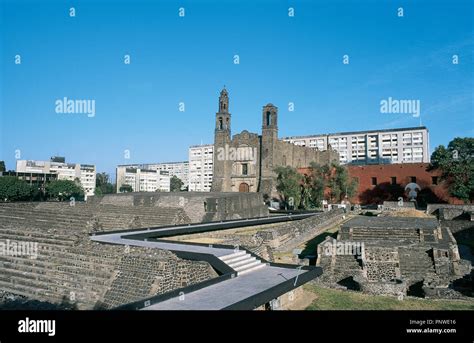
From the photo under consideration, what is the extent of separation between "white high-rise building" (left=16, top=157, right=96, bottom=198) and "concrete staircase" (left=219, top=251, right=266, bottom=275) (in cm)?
8173

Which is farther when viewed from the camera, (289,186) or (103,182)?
(103,182)

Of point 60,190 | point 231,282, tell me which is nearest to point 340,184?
point 231,282

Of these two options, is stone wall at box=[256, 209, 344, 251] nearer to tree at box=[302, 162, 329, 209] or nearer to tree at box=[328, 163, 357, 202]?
tree at box=[302, 162, 329, 209]

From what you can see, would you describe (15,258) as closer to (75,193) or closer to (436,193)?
(436,193)

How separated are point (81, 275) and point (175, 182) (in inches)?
4010

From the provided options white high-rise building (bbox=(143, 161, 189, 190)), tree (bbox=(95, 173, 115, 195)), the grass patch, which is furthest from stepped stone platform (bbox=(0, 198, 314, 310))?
white high-rise building (bbox=(143, 161, 189, 190))

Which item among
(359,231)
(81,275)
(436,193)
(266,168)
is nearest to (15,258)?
(81,275)

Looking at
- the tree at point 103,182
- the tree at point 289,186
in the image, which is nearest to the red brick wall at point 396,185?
the tree at point 289,186

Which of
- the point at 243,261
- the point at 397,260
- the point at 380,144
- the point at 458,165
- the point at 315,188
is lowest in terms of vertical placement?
the point at 397,260

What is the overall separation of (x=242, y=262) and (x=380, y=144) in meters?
72.8

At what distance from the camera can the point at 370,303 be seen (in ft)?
35.3
